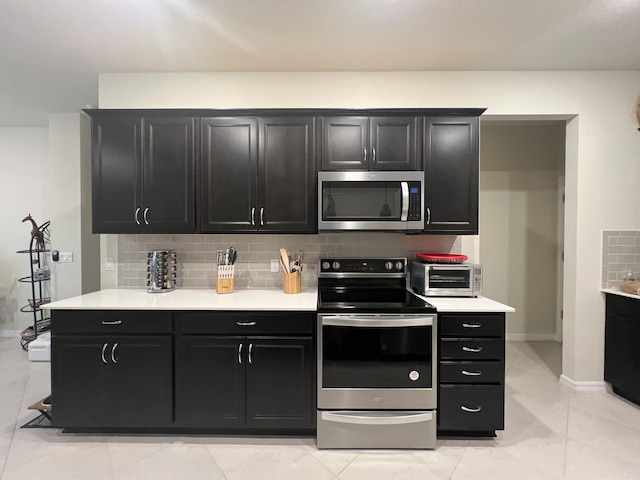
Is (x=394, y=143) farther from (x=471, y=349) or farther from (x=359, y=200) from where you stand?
(x=471, y=349)

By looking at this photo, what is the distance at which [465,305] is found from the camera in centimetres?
218

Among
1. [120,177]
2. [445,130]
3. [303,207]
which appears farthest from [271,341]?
[445,130]

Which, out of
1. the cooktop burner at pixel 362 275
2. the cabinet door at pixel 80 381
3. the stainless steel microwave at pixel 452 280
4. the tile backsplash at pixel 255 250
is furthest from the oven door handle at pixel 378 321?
the cabinet door at pixel 80 381

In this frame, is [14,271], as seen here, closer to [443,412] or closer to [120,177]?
[120,177]

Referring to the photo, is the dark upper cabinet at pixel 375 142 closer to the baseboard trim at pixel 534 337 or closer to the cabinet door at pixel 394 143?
the cabinet door at pixel 394 143

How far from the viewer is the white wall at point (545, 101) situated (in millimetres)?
2814

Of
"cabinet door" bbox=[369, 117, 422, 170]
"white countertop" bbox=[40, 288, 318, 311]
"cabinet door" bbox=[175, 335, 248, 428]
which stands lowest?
"cabinet door" bbox=[175, 335, 248, 428]

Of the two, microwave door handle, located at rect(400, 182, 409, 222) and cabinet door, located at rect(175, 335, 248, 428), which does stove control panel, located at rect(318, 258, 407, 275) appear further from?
cabinet door, located at rect(175, 335, 248, 428)

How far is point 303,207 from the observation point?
2.54m

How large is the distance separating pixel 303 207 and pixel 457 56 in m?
1.75

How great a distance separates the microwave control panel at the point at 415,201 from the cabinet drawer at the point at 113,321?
1885 mm

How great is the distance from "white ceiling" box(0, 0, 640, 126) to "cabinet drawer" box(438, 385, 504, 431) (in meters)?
2.46

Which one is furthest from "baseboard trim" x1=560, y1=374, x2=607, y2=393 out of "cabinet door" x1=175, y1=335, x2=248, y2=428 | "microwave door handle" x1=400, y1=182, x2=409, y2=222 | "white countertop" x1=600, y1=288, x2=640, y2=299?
"cabinet door" x1=175, y1=335, x2=248, y2=428

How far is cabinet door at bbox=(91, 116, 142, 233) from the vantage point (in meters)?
2.54
